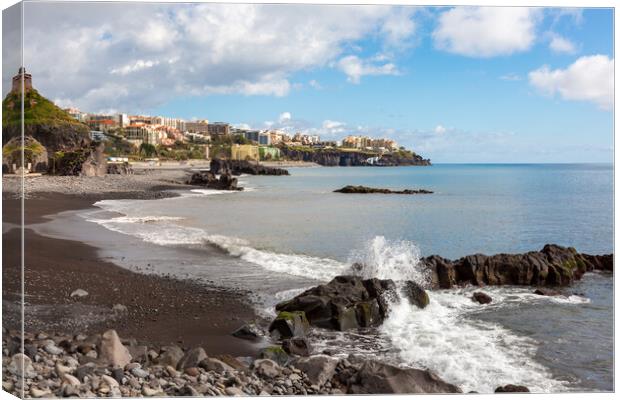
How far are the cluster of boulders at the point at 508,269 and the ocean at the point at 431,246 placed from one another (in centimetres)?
19

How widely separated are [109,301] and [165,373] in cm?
208

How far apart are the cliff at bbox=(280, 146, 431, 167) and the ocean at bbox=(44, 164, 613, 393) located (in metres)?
0.43

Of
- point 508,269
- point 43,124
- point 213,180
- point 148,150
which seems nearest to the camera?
point 43,124

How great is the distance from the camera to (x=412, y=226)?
969 cm

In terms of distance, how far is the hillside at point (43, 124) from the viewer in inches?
222

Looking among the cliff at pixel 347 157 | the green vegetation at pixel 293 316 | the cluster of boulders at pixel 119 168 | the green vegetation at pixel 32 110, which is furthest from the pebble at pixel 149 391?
the cluster of boulders at pixel 119 168

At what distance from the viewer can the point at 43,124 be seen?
6.94 m

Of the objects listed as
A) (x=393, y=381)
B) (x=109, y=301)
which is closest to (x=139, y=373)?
(x=109, y=301)

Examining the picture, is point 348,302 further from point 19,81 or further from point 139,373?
point 19,81

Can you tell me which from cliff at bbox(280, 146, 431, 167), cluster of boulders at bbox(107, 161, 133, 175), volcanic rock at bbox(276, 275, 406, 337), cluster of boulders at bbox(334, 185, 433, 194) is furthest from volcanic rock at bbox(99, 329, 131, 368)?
cluster of boulders at bbox(107, 161, 133, 175)

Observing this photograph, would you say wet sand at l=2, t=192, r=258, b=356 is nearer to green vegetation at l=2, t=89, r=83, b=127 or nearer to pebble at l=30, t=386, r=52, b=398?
pebble at l=30, t=386, r=52, b=398

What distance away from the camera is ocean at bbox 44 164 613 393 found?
6.62 meters

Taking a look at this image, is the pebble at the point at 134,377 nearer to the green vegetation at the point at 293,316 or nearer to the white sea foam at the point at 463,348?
the green vegetation at the point at 293,316

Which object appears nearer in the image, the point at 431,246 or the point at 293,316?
the point at 293,316
